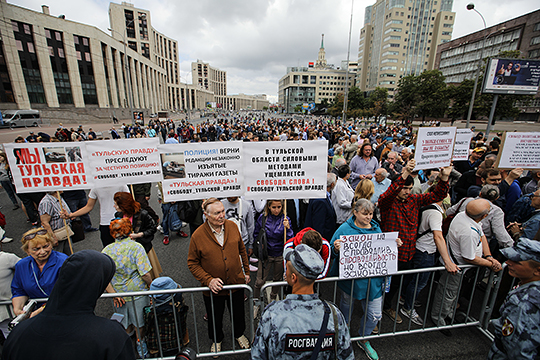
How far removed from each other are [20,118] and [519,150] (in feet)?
146

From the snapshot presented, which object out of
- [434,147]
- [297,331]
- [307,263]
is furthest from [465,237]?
[297,331]

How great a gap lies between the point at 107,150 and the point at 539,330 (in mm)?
4974

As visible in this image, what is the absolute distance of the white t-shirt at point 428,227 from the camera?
10.6ft

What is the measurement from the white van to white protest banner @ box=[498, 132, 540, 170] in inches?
1634

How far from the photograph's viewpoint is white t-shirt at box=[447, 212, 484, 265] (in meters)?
3.02

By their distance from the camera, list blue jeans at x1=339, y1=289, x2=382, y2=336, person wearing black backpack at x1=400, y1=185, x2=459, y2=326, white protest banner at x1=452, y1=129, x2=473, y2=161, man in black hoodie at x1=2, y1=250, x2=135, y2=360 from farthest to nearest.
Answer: white protest banner at x1=452, y1=129, x2=473, y2=161 < person wearing black backpack at x1=400, y1=185, x2=459, y2=326 < blue jeans at x1=339, y1=289, x2=382, y2=336 < man in black hoodie at x1=2, y1=250, x2=135, y2=360

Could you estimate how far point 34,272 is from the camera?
8.39 ft

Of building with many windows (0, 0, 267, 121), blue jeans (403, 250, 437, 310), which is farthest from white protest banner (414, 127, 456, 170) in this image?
building with many windows (0, 0, 267, 121)

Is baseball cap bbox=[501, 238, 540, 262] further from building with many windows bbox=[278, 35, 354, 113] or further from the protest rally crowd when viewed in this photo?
building with many windows bbox=[278, 35, 354, 113]

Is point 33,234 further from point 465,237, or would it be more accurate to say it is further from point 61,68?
point 61,68

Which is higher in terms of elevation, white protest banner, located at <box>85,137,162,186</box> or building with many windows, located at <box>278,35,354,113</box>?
building with many windows, located at <box>278,35,354,113</box>

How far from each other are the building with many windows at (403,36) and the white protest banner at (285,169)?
103m

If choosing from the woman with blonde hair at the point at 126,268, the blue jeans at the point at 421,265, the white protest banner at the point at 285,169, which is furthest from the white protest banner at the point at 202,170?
the blue jeans at the point at 421,265

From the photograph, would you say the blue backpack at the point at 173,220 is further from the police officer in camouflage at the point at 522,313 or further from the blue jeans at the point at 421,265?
the police officer in camouflage at the point at 522,313
